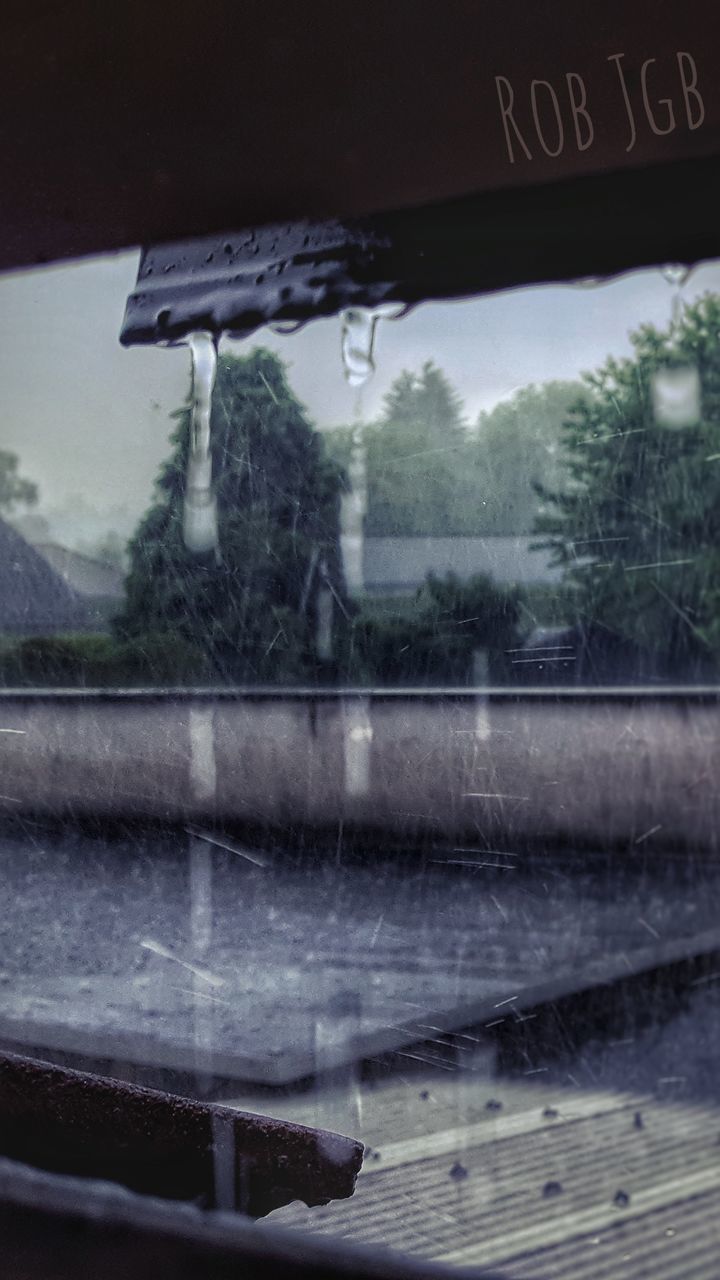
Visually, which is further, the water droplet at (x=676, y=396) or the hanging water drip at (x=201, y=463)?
the hanging water drip at (x=201, y=463)

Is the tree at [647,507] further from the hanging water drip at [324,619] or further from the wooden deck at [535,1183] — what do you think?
the wooden deck at [535,1183]

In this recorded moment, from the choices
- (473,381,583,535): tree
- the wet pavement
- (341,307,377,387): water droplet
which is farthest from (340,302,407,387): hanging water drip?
the wet pavement

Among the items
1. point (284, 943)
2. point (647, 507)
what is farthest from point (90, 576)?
point (647, 507)

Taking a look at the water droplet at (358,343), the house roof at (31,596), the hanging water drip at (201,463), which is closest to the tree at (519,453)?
the water droplet at (358,343)

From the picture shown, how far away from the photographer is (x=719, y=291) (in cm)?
63

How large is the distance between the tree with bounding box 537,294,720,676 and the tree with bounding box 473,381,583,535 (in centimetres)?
1

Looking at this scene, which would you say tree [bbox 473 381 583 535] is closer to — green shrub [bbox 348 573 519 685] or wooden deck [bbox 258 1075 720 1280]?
green shrub [bbox 348 573 519 685]

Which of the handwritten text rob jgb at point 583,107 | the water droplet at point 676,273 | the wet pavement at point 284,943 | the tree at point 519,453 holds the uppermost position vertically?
the handwritten text rob jgb at point 583,107

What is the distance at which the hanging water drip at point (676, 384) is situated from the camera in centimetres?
65

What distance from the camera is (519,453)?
2.32ft

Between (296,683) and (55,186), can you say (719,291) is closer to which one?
(296,683)

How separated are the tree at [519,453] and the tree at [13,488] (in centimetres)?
40

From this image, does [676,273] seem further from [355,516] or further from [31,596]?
[31,596]

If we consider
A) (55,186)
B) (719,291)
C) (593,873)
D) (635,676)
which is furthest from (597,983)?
(55,186)
